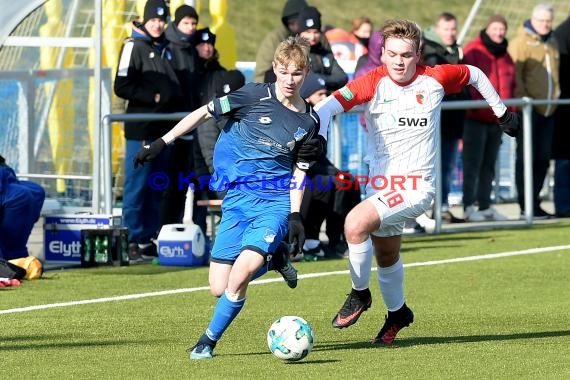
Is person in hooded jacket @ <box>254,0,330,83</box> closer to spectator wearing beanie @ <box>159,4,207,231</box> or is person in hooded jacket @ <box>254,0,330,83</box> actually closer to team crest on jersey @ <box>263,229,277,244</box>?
spectator wearing beanie @ <box>159,4,207,231</box>

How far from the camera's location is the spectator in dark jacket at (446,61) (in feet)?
54.1

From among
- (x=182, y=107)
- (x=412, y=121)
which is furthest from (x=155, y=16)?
(x=412, y=121)

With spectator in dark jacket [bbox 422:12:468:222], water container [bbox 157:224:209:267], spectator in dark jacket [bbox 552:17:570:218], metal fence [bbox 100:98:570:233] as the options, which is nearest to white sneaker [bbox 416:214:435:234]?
metal fence [bbox 100:98:570:233]

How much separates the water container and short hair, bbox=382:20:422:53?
5.05 metres

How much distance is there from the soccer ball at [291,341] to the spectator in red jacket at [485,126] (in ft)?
29.2

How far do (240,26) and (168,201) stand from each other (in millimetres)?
24176

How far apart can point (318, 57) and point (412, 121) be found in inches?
235

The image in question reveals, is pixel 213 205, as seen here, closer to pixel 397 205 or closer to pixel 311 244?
pixel 311 244

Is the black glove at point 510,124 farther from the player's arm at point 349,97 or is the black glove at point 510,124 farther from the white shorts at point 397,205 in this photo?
the player's arm at point 349,97

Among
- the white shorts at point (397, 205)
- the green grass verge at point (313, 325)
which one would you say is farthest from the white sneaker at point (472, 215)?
the white shorts at point (397, 205)

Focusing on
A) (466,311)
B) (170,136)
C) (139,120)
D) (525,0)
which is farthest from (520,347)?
(525,0)

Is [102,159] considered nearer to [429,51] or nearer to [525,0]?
[429,51]

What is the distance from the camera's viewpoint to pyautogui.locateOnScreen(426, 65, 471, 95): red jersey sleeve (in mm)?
9219

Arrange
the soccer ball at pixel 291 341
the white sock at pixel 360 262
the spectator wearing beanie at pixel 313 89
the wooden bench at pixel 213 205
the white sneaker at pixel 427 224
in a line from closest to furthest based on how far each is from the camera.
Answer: the soccer ball at pixel 291 341 → the white sock at pixel 360 262 → the spectator wearing beanie at pixel 313 89 → the wooden bench at pixel 213 205 → the white sneaker at pixel 427 224
